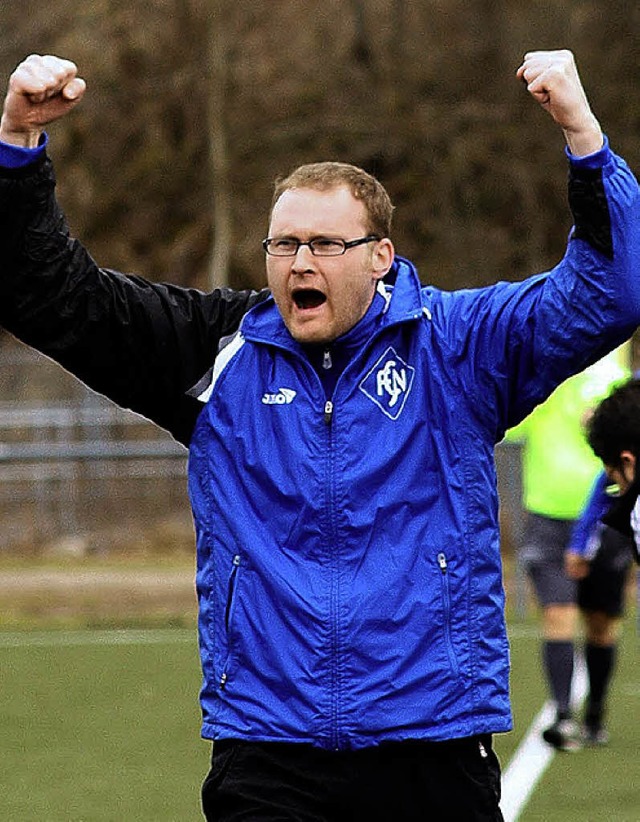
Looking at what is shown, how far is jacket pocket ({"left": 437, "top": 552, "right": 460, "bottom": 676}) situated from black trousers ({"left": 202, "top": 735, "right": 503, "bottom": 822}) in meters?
0.19

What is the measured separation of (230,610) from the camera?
4.26 m

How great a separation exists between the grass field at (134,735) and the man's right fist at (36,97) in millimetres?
4123

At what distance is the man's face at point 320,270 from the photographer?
4238 millimetres

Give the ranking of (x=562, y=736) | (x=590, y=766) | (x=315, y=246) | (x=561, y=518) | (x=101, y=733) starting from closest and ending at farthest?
1. (x=315, y=246)
2. (x=590, y=766)
3. (x=562, y=736)
4. (x=101, y=733)
5. (x=561, y=518)

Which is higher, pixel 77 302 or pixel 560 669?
pixel 77 302

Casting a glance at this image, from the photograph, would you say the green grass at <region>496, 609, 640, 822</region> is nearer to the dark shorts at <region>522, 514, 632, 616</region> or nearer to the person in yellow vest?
the person in yellow vest

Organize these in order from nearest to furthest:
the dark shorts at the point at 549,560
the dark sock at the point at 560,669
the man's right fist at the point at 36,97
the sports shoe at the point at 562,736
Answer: the man's right fist at the point at 36,97 < the sports shoe at the point at 562,736 < the dark sock at the point at 560,669 < the dark shorts at the point at 549,560

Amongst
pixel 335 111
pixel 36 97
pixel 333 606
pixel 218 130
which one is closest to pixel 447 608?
pixel 333 606

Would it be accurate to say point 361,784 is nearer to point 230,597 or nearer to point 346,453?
point 230,597

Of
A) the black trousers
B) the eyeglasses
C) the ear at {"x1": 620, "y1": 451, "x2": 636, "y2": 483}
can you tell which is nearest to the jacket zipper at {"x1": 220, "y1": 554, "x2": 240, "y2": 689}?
the black trousers

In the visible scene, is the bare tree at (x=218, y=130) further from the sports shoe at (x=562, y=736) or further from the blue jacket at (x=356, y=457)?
the blue jacket at (x=356, y=457)

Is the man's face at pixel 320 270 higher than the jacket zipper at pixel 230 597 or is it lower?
higher

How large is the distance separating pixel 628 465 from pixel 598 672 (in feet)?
14.8

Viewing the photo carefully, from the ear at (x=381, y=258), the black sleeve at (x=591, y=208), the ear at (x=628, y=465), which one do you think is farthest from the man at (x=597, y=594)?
the black sleeve at (x=591, y=208)
